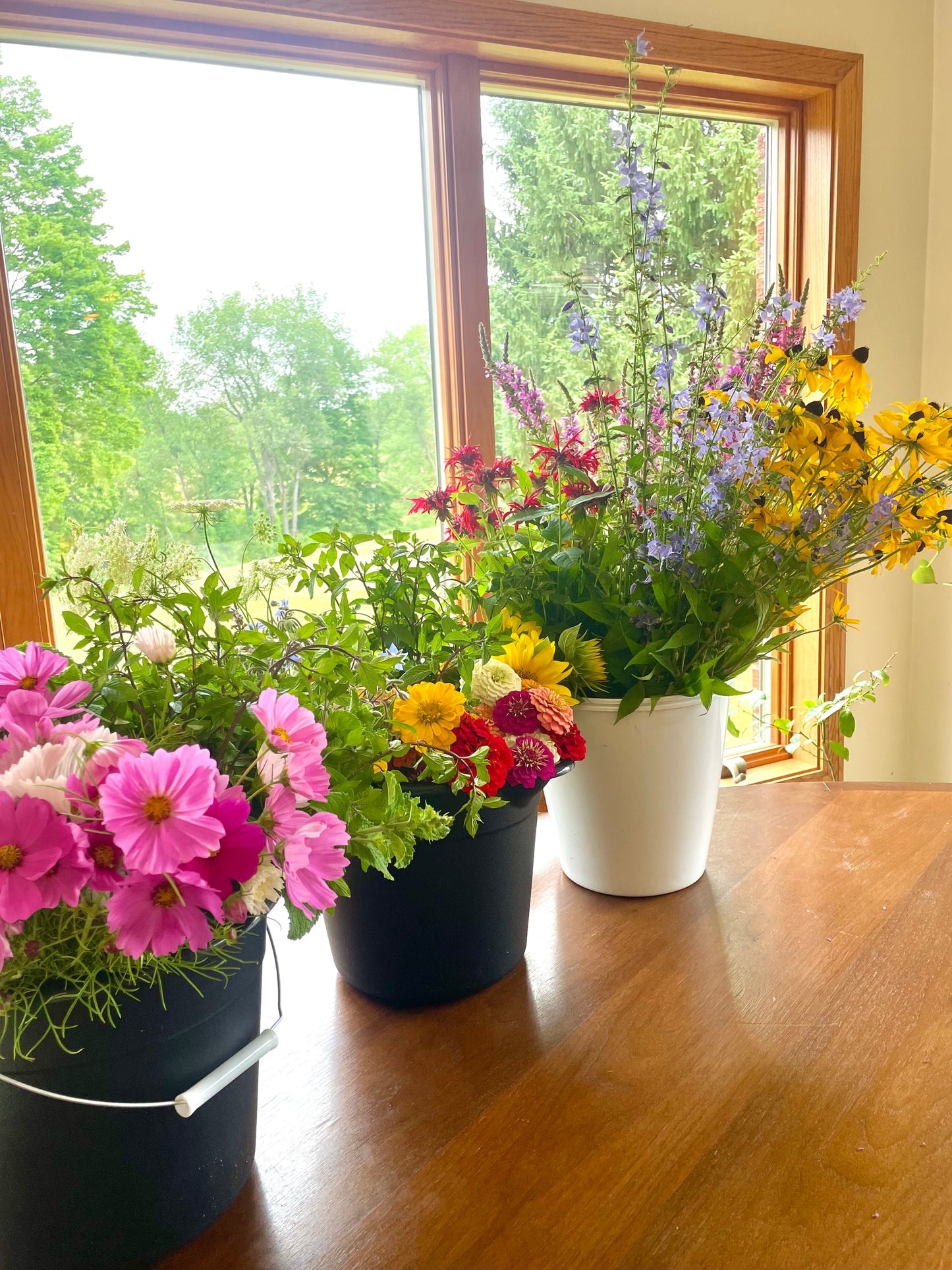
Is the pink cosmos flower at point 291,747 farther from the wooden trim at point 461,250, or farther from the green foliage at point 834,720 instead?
the wooden trim at point 461,250

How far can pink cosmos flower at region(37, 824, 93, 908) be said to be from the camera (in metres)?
0.38

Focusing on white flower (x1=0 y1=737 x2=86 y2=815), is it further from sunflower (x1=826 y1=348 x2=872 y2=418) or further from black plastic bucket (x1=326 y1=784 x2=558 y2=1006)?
sunflower (x1=826 y1=348 x2=872 y2=418)

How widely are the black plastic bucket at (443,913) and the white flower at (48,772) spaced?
0.28 metres

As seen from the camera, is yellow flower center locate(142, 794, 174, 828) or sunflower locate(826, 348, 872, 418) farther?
sunflower locate(826, 348, 872, 418)

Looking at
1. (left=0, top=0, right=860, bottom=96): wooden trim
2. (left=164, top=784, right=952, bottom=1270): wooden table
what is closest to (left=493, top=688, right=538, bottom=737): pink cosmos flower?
(left=164, top=784, right=952, bottom=1270): wooden table

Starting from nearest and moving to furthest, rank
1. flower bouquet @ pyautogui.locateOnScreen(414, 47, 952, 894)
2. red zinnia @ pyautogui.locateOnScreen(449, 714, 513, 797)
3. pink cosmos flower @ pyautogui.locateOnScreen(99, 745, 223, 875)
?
pink cosmos flower @ pyautogui.locateOnScreen(99, 745, 223, 875), red zinnia @ pyautogui.locateOnScreen(449, 714, 513, 797), flower bouquet @ pyautogui.locateOnScreen(414, 47, 952, 894)

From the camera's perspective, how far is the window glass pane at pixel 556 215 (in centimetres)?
194

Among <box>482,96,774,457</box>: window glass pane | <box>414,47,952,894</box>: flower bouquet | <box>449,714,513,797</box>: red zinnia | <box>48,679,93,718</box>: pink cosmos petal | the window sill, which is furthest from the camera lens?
the window sill

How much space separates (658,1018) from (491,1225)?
0.23 metres

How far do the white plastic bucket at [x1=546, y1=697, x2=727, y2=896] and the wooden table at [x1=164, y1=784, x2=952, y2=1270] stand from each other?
0.11ft

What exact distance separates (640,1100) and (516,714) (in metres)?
0.28

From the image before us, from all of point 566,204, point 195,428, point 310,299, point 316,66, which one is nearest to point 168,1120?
point 195,428

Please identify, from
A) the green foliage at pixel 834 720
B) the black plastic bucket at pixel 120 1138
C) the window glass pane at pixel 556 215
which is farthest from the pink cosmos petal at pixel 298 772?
the window glass pane at pixel 556 215

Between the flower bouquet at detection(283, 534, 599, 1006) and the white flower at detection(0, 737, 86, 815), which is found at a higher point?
the white flower at detection(0, 737, 86, 815)
